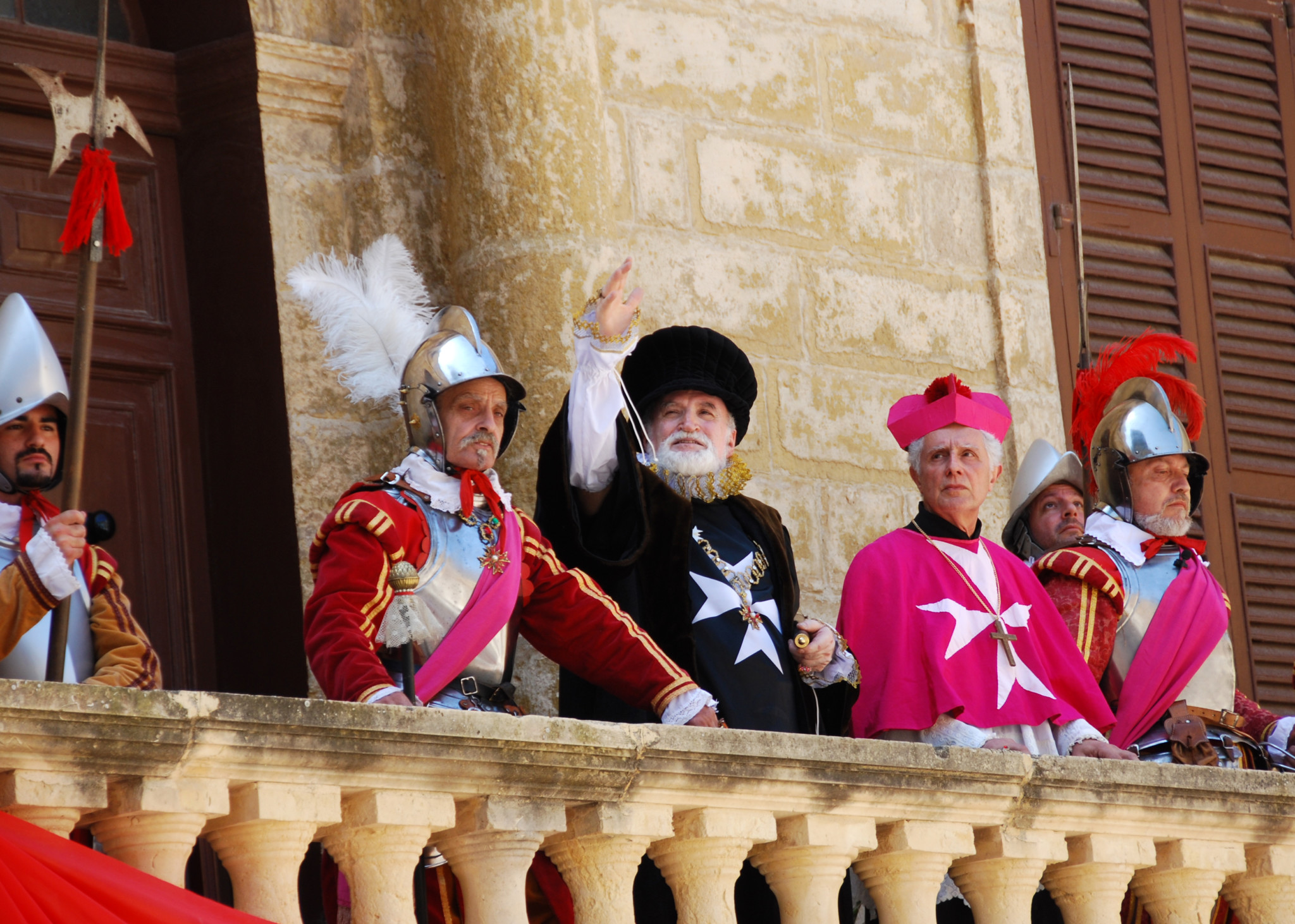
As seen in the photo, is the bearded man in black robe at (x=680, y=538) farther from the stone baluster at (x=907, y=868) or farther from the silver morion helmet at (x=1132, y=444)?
the silver morion helmet at (x=1132, y=444)

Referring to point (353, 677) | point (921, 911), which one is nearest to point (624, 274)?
point (353, 677)

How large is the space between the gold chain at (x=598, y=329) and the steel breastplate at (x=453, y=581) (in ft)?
1.62

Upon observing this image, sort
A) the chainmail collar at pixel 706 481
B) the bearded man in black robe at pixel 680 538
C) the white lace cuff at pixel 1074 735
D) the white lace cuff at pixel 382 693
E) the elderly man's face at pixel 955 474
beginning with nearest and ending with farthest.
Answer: the white lace cuff at pixel 382 693 < the bearded man in black robe at pixel 680 538 < the white lace cuff at pixel 1074 735 < the chainmail collar at pixel 706 481 < the elderly man's face at pixel 955 474

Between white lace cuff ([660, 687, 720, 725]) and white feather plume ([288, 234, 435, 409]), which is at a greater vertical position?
white feather plume ([288, 234, 435, 409])

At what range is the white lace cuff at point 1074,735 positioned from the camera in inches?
198

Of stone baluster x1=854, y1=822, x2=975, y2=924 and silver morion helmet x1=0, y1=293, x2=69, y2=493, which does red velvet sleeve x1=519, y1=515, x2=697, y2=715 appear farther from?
silver morion helmet x1=0, y1=293, x2=69, y2=493

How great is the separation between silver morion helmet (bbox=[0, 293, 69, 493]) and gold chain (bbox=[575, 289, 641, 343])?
1.08 m

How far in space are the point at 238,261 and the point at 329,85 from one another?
538mm

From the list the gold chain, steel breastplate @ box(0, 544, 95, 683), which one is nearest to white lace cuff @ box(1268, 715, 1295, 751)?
the gold chain

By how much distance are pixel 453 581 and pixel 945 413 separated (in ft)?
4.68

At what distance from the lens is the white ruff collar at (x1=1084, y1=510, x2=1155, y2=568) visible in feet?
18.2

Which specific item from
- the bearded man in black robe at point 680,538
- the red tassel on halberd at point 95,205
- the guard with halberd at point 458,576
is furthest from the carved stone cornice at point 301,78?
the red tassel on halberd at point 95,205

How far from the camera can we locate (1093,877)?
14.6ft

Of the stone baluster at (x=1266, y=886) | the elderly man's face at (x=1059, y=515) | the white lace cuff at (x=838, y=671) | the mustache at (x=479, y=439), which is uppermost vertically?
the mustache at (x=479, y=439)
